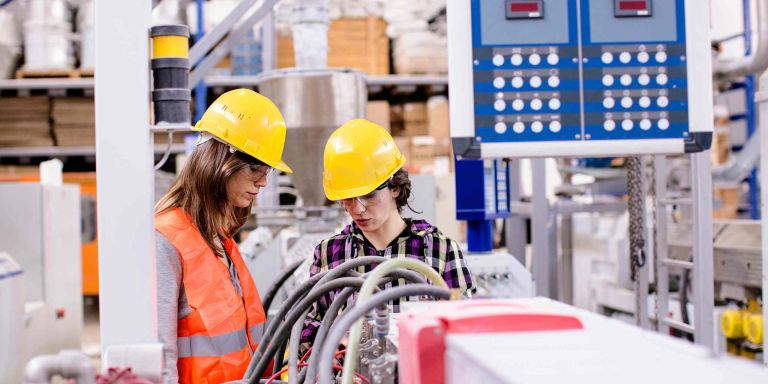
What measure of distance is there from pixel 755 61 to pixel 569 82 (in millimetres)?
4327

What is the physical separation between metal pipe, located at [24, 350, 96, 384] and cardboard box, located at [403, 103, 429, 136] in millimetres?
5993

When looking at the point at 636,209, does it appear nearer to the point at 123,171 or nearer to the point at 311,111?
the point at 311,111

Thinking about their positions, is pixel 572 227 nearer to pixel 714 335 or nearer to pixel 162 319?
pixel 714 335

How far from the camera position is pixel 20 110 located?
6727 millimetres

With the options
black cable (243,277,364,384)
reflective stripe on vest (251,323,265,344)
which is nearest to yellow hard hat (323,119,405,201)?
reflective stripe on vest (251,323,265,344)

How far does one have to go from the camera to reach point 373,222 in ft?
7.84

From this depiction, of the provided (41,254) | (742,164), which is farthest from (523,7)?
(742,164)

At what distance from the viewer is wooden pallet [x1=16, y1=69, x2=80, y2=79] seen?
6.63 meters

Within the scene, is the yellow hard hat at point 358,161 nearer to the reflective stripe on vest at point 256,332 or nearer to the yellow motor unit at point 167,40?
the reflective stripe on vest at point 256,332

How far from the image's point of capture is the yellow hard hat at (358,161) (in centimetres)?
242

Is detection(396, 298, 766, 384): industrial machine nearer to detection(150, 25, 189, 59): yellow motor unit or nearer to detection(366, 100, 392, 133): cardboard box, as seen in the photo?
detection(150, 25, 189, 59): yellow motor unit

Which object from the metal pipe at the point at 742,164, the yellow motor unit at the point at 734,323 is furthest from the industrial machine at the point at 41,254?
the metal pipe at the point at 742,164

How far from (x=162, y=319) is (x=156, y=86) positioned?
0.77 meters

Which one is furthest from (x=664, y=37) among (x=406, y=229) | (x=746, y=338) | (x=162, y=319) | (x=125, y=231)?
(x=746, y=338)
